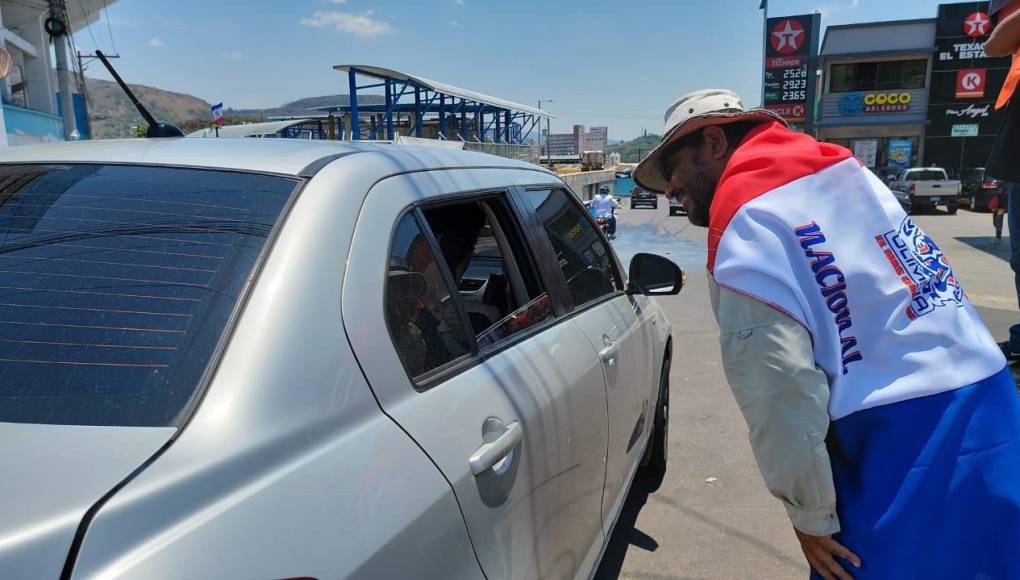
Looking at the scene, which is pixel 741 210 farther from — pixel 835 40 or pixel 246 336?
pixel 835 40

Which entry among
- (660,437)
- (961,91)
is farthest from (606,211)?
(961,91)

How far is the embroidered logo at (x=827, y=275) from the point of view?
1.50 meters

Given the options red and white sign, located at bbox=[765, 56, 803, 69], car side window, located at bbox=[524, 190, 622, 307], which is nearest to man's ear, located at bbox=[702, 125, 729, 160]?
car side window, located at bbox=[524, 190, 622, 307]

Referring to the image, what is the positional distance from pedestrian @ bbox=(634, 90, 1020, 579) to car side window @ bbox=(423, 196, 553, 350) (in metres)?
0.76

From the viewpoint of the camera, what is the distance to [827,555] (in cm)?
163

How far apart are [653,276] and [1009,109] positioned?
3.09m

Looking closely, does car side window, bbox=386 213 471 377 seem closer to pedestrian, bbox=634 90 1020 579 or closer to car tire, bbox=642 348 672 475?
pedestrian, bbox=634 90 1020 579

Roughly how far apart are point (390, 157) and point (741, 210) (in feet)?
3.04

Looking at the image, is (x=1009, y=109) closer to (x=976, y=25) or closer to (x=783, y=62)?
(x=783, y=62)

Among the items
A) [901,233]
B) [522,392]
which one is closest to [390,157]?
[522,392]

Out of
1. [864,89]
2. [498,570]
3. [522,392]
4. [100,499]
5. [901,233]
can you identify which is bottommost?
[498,570]

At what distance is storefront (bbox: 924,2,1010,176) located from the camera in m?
34.1

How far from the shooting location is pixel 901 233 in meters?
1.62

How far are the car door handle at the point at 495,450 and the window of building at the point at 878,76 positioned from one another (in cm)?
4148
